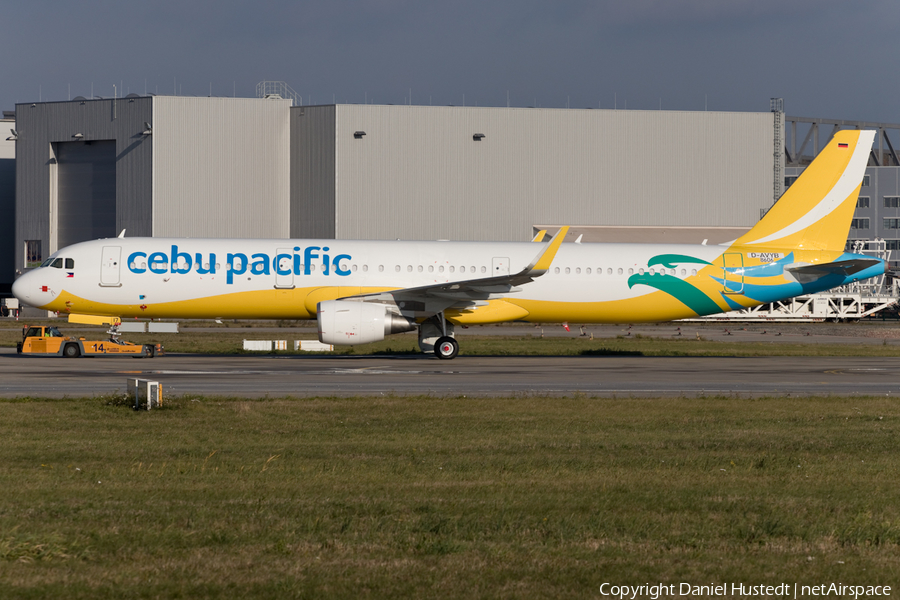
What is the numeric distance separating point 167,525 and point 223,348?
1149 inches

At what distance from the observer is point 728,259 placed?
34.4m

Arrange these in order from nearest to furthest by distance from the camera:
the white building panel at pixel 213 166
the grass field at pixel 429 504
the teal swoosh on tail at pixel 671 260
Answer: the grass field at pixel 429 504 < the teal swoosh on tail at pixel 671 260 < the white building panel at pixel 213 166

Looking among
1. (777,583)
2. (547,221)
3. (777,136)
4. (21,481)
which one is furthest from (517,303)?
(777,136)

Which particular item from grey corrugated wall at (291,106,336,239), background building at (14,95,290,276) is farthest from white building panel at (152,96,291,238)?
grey corrugated wall at (291,106,336,239)

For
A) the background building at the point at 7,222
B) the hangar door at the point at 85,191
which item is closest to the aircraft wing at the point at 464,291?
the hangar door at the point at 85,191

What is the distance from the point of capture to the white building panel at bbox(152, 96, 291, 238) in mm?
70000

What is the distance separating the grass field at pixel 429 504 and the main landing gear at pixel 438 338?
15.3 metres

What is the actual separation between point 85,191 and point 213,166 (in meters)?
12.5

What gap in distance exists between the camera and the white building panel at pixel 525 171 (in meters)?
70.0

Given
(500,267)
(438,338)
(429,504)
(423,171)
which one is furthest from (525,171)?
(429,504)

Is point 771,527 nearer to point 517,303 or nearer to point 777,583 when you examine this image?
point 777,583

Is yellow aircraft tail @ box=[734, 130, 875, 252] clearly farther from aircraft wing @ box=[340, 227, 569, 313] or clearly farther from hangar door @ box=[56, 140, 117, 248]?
hangar door @ box=[56, 140, 117, 248]

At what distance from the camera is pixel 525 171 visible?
70750 mm

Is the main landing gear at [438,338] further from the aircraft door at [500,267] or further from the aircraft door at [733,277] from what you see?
the aircraft door at [733,277]
